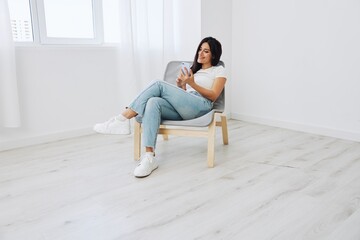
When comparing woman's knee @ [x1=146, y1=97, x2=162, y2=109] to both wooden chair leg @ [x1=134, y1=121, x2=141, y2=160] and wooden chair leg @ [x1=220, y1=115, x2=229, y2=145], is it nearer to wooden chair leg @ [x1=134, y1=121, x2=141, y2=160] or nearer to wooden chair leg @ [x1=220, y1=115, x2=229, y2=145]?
wooden chair leg @ [x1=134, y1=121, x2=141, y2=160]

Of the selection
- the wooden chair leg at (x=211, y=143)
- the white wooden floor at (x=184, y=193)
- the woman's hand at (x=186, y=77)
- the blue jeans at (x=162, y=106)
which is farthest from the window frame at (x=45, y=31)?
the wooden chair leg at (x=211, y=143)

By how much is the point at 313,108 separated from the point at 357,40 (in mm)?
713

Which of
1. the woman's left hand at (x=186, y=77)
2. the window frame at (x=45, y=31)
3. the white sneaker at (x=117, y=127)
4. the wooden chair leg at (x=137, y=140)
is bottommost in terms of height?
the wooden chair leg at (x=137, y=140)

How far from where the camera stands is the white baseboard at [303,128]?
2.80 m

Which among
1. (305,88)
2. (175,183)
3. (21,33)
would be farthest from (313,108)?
(21,33)

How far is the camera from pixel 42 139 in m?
2.76

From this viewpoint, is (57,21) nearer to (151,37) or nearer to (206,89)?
(151,37)

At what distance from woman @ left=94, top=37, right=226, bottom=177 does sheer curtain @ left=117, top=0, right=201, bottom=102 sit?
0.87m

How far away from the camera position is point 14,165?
2234 millimetres

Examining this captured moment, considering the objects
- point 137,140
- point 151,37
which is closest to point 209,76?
point 137,140

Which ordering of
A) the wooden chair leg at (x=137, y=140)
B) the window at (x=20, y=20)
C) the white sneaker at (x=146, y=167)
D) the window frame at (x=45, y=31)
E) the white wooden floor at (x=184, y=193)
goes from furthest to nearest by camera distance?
the window frame at (x=45, y=31) → the window at (x=20, y=20) → the wooden chair leg at (x=137, y=140) → the white sneaker at (x=146, y=167) → the white wooden floor at (x=184, y=193)

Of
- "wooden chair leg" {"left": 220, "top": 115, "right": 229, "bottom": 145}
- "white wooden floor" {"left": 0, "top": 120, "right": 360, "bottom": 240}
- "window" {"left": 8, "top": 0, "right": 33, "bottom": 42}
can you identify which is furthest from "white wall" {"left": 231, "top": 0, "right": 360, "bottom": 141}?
"window" {"left": 8, "top": 0, "right": 33, "bottom": 42}

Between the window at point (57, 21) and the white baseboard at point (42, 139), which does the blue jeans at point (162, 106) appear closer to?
the white baseboard at point (42, 139)

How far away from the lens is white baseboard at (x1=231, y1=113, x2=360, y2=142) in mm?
2798
